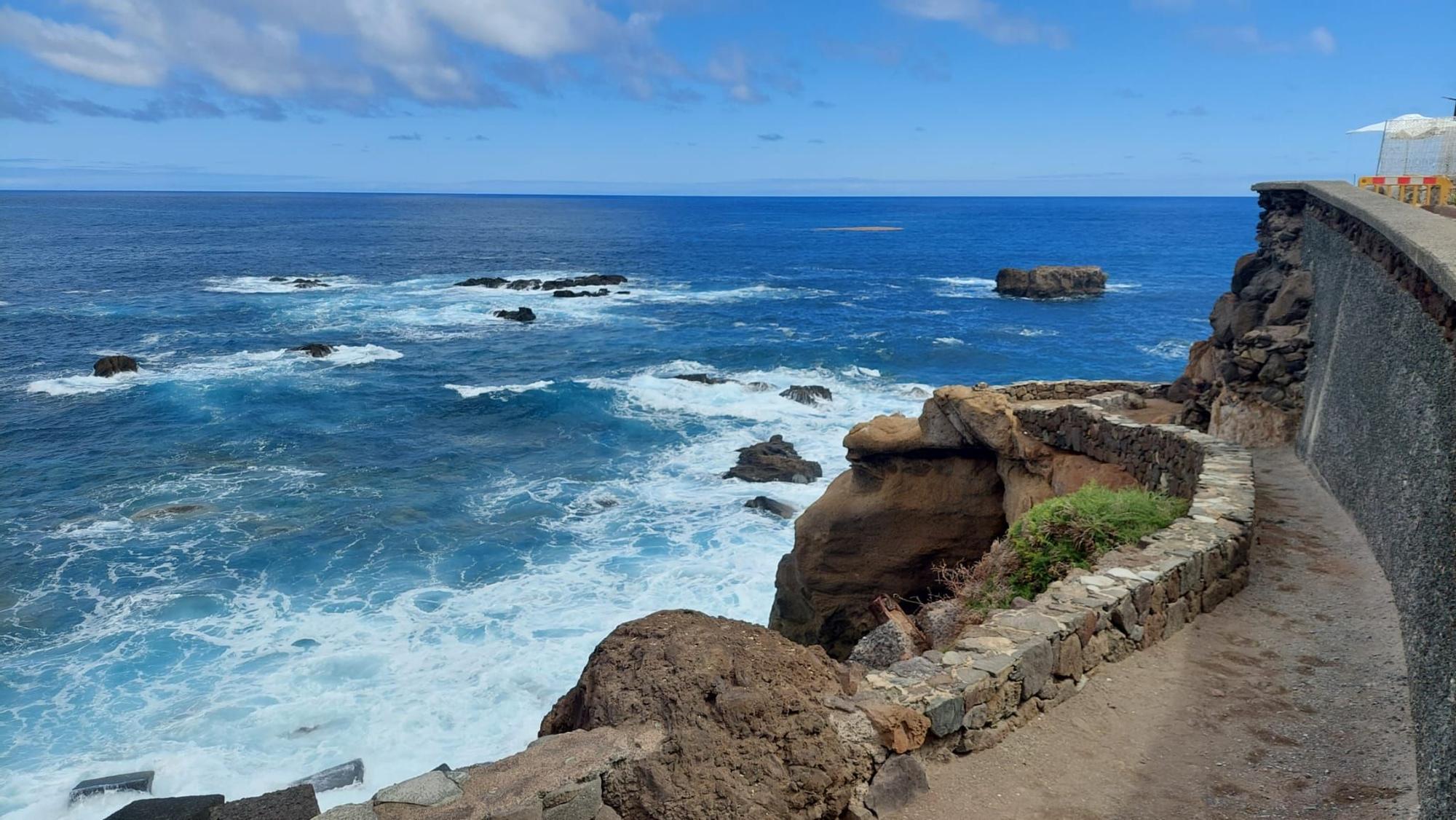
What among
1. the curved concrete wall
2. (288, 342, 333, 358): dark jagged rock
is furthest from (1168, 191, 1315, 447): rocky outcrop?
(288, 342, 333, 358): dark jagged rock

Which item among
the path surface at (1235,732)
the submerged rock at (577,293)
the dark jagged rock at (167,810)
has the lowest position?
the submerged rock at (577,293)

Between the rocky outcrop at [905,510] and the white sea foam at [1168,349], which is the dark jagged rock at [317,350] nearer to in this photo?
the rocky outcrop at [905,510]

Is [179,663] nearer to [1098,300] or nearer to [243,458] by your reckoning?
[243,458]

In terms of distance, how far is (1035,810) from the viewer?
5.99 meters

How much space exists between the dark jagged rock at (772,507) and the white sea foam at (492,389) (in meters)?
14.5

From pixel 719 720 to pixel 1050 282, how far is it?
6102cm

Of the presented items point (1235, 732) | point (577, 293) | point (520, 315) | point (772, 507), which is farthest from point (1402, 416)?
point (577, 293)

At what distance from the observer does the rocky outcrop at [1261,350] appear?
50.4ft

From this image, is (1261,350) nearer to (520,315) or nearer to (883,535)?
(883,535)

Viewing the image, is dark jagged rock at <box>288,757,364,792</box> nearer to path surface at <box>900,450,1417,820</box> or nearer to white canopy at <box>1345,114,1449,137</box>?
path surface at <box>900,450,1417,820</box>

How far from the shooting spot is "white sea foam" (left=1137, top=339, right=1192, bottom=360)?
44.1m

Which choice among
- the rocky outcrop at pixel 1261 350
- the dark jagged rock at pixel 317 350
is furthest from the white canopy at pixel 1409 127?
the dark jagged rock at pixel 317 350

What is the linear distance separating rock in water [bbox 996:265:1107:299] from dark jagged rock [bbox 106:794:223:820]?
5923 cm

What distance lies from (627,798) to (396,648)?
12875 millimetres
